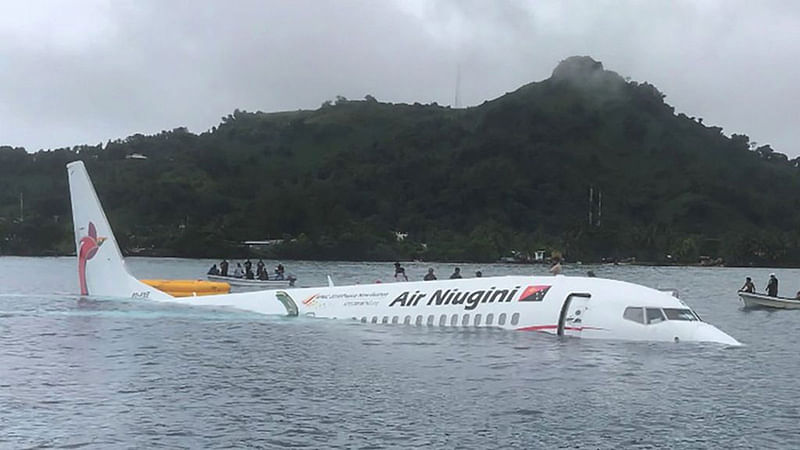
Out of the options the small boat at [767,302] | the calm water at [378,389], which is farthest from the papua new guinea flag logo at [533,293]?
the small boat at [767,302]

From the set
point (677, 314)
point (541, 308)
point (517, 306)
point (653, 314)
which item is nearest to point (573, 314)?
point (541, 308)

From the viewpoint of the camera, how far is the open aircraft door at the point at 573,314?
102ft

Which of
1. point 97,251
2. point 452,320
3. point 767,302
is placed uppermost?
point 97,251

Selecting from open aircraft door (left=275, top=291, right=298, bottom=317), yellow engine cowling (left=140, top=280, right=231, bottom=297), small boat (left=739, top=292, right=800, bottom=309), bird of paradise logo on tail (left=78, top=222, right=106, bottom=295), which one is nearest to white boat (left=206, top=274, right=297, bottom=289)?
yellow engine cowling (left=140, top=280, right=231, bottom=297)

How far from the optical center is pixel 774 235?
641ft

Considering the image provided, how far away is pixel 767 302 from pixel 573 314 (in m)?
37.7

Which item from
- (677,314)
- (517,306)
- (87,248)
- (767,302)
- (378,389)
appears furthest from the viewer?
(767,302)

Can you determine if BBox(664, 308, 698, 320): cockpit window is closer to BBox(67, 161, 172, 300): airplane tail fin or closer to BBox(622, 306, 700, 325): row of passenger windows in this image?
BBox(622, 306, 700, 325): row of passenger windows

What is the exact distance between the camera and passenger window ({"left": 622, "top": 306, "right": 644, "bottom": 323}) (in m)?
30.1

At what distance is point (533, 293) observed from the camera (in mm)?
32344

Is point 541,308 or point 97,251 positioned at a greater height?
point 97,251

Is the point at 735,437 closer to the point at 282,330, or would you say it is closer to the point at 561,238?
the point at 282,330

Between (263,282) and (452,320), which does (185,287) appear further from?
(452,320)

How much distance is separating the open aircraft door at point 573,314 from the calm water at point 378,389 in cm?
58
